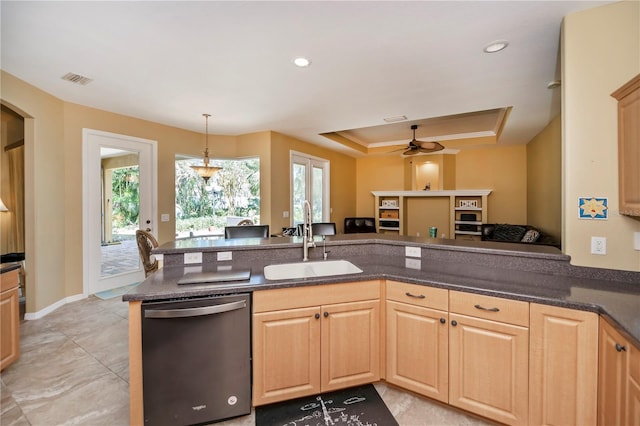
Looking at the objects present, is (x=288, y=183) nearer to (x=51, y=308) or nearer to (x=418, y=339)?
(x=51, y=308)

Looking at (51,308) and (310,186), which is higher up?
(310,186)

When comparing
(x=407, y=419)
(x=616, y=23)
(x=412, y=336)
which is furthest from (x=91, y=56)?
(x=616, y=23)

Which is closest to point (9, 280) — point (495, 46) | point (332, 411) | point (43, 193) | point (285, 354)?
point (43, 193)

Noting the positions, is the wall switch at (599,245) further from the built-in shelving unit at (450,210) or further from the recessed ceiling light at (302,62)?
the built-in shelving unit at (450,210)

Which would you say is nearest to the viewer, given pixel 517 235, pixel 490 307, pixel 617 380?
pixel 617 380

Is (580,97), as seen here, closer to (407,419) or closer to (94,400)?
(407,419)

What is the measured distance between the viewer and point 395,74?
9.28ft

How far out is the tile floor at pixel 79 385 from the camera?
1.71 metres

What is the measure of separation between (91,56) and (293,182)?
11.6 ft

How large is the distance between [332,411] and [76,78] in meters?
3.96

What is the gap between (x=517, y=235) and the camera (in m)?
4.81

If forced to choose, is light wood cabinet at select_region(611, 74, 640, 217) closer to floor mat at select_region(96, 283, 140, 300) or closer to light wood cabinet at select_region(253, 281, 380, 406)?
light wood cabinet at select_region(253, 281, 380, 406)

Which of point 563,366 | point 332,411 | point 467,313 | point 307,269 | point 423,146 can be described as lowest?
point 332,411

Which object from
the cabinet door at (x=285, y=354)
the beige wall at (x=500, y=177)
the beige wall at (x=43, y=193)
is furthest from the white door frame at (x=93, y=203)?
the beige wall at (x=500, y=177)
